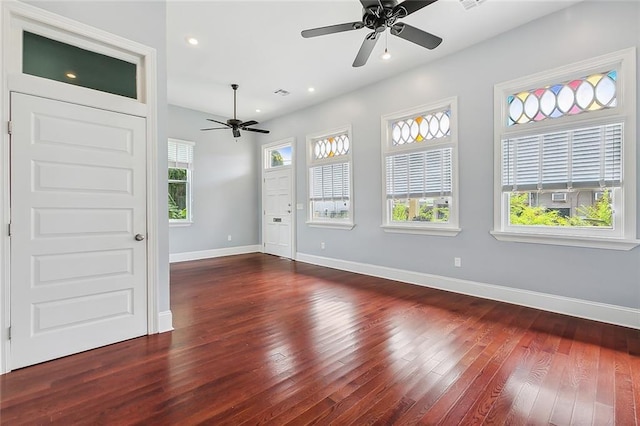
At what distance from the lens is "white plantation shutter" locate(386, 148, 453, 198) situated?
4234 millimetres

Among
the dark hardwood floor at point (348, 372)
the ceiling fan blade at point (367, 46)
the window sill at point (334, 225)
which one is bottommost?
the dark hardwood floor at point (348, 372)

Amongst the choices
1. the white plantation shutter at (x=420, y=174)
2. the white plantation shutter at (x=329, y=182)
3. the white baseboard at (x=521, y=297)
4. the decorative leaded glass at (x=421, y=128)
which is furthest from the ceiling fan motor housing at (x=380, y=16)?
the white baseboard at (x=521, y=297)

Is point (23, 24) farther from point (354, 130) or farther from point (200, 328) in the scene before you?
point (354, 130)

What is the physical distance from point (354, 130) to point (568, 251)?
3.52 meters

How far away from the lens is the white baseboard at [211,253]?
6.38m

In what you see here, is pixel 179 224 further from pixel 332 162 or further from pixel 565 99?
pixel 565 99

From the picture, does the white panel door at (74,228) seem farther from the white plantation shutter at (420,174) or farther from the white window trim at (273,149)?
the white window trim at (273,149)

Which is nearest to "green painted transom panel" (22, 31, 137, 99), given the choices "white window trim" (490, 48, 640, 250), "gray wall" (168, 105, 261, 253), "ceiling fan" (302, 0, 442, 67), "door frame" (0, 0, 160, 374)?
"door frame" (0, 0, 160, 374)

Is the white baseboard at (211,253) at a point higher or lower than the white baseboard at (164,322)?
higher

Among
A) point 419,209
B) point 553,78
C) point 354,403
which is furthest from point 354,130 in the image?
point 354,403

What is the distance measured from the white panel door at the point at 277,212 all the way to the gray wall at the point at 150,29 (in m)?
3.97

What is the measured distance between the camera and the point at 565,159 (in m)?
3.24

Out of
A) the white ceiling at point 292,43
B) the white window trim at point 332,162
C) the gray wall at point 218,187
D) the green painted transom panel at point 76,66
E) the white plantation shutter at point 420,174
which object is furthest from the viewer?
the gray wall at point 218,187

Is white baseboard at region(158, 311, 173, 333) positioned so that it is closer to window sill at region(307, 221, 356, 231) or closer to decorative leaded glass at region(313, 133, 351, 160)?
window sill at region(307, 221, 356, 231)
